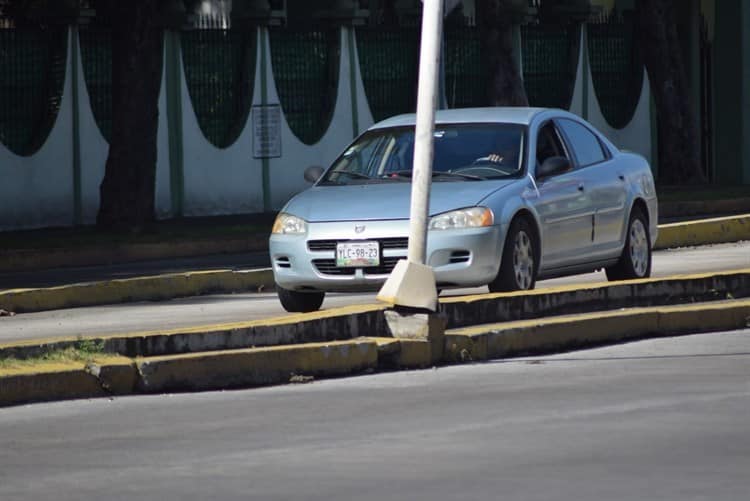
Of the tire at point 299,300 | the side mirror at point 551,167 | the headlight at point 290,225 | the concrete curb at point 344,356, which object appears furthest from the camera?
the side mirror at point 551,167

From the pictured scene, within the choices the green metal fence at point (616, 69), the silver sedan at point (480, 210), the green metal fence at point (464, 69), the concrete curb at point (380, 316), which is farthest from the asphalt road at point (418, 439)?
the green metal fence at point (616, 69)

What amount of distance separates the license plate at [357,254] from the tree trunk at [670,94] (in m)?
21.1

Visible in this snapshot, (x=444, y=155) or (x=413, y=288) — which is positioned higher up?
(x=444, y=155)

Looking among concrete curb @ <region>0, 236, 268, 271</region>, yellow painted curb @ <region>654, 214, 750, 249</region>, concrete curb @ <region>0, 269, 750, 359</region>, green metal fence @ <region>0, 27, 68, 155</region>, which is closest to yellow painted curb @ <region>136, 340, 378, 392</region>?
concrete curb @ <region>0, 269, 750, 359</region>

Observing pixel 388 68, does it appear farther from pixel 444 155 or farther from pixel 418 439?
pixel 418 439

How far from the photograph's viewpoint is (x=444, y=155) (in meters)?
16.1

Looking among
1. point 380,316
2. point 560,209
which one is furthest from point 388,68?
point 380,316

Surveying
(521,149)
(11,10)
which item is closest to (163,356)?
(521,149)

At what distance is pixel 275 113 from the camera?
3147 cm

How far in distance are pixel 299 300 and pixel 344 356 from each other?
350 cm

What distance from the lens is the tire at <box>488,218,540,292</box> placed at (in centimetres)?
1521

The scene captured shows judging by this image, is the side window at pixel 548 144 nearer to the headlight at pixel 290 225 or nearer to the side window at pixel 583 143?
the side window at pixel 583 143

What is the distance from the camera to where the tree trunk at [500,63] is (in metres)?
31.8

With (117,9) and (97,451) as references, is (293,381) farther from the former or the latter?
(117,9)
